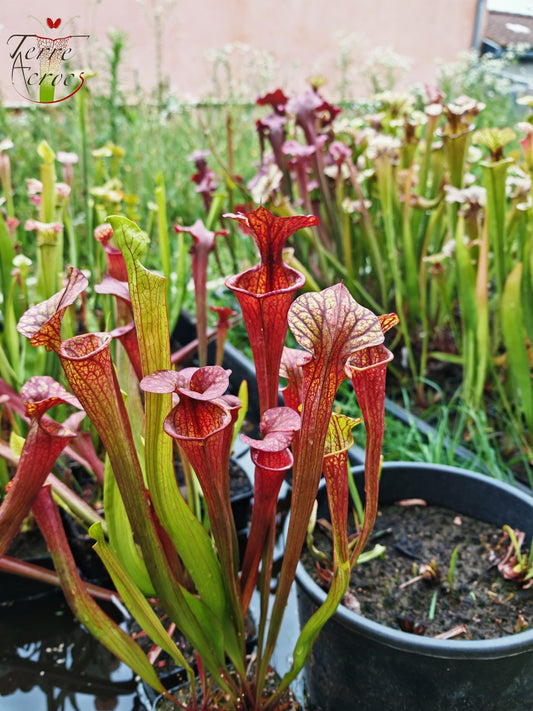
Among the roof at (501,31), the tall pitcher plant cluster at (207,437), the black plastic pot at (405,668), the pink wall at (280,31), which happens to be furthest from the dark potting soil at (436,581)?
the roof at (501,31)

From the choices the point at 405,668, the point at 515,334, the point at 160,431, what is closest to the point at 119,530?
the point at 160,431

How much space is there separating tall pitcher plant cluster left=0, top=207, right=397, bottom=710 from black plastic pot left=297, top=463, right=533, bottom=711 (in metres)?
0.12

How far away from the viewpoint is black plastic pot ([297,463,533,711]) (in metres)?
0.70

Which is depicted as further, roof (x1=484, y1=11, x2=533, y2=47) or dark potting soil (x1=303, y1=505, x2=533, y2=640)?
roof (x1=484, y1=11, x2=533, y2=47)

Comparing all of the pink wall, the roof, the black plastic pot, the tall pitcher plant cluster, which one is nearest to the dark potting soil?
the black plastic pot

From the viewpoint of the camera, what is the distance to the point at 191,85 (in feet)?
26.1

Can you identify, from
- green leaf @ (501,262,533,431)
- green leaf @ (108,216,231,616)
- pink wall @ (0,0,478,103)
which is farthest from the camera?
pink wall @ (0,0,478,103)

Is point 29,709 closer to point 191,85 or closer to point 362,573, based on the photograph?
point 362,573

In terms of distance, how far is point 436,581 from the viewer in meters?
0.97

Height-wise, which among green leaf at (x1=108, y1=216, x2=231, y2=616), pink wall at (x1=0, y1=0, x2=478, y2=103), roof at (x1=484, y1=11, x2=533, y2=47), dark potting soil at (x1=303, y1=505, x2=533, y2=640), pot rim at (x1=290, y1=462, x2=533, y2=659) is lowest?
dark potting soil at (x1=303, y1=505, x2=533, y2=640)

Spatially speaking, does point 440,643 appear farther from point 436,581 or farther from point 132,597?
point 132,597

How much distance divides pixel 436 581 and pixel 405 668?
0.83 feet

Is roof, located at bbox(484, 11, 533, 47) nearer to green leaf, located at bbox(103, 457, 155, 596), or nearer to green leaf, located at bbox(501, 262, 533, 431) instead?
green leaf, located at bbox(501, 262, 533, 431)

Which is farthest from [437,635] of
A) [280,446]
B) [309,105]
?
[309,105]
